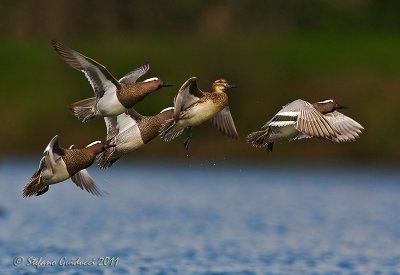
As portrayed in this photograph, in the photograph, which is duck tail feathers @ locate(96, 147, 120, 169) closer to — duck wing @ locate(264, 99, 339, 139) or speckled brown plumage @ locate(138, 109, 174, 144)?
speckled brown plumage @ locate(138, 109, 174, 144)

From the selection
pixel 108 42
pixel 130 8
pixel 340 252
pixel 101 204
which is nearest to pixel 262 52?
pixel 108 42

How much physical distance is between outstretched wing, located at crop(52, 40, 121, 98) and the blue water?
220 inches

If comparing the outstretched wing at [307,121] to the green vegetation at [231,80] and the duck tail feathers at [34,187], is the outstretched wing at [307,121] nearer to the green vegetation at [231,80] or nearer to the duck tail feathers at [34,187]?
the duck tail feathers at [34,187]

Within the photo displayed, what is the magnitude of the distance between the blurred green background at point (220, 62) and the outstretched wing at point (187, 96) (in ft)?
82.3

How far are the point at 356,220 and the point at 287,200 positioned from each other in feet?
16.1

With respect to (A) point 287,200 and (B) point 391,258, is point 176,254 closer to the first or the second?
(B) point 391,258

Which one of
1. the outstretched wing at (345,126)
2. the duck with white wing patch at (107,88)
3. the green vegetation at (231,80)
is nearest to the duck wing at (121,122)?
the duck with white wing patch at (107,88)

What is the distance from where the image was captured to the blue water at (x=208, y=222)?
62.1 feet

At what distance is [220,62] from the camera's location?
130 feet

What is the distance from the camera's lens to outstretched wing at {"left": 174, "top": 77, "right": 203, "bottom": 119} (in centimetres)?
1166

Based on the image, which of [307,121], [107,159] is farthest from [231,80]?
[107,159]

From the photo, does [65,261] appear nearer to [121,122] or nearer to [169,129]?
[121,122]

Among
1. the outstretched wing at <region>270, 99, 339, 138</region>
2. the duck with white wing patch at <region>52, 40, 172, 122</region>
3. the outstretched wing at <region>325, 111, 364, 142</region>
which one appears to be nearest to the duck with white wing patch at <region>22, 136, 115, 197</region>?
the duck with white wing patch at <region>52, 40, 172, 122</region>

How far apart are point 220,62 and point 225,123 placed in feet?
87.7
